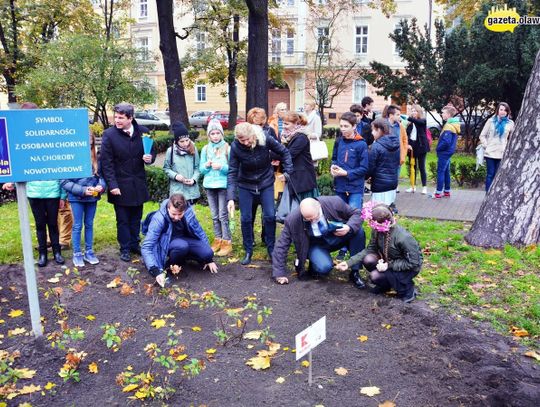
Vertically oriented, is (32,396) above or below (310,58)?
below

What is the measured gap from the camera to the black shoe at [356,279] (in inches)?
223

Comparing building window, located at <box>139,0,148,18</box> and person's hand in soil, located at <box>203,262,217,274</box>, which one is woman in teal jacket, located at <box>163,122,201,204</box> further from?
building window, located at <box>139,0,148,18</box>

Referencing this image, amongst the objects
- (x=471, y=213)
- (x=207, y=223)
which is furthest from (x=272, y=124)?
(x=471, y=213)

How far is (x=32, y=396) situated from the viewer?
369 cm

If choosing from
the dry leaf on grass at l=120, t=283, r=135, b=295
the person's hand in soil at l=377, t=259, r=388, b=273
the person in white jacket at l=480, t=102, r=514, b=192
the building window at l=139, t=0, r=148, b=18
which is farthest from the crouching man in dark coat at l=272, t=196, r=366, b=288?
the building window at l=139, t=0, r=148, b=18

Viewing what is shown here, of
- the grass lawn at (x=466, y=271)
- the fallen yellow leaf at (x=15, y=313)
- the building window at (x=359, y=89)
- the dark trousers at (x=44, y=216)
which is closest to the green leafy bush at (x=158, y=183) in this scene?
the grass lawn at (x=466, y=271)

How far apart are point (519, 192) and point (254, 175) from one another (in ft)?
11.2

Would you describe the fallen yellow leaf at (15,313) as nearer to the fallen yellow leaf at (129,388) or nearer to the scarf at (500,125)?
the fallen yellow leaf at (129,388)

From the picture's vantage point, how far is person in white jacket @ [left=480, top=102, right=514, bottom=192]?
941cm

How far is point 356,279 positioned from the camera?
5723mm

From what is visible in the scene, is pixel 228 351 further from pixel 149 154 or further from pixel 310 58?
pixel 310 58

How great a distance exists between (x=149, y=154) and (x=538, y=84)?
4978 mm

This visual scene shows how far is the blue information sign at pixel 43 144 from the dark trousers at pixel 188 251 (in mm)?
1487

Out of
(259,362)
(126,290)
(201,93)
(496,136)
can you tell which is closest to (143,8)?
(201,93)
